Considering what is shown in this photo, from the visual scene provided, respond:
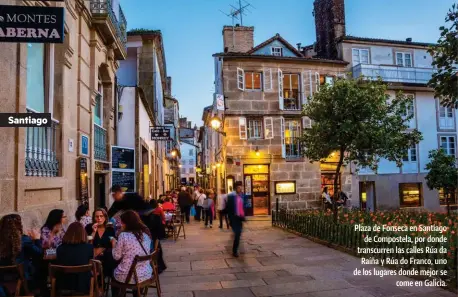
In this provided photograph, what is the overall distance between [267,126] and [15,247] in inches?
718

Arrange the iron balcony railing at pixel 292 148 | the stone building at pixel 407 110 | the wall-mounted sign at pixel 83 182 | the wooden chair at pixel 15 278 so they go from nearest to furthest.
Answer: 1. the wooden chair at pixel 15 278
2. the wall-mounted sign at pixel 83 182
3. the iron balcony railing at pixel 292 148
4. the stone building at pixel 407 110

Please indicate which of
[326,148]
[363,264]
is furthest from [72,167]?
[326,148]

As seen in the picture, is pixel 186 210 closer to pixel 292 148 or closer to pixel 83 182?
pixel 292 148

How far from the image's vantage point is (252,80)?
21953 millimetres

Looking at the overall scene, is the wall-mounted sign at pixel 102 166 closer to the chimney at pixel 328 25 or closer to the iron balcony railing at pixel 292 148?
the iron balcony railing at pixel 292 148

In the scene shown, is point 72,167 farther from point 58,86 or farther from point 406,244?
point 406,244

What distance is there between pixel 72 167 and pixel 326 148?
8715 millimetres

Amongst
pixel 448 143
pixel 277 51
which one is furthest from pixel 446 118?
pixel 277 51

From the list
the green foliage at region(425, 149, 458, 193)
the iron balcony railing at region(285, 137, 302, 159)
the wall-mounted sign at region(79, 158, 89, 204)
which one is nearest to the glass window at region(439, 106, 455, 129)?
the green foliage at region(425, 149, 458, 193)

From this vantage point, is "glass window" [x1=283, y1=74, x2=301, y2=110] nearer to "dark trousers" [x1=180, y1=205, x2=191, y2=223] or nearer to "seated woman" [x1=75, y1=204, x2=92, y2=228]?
"dark trousers" [x1=180, y1=205, x2=191, y2=223]

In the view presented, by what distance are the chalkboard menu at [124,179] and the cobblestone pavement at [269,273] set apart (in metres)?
2.91

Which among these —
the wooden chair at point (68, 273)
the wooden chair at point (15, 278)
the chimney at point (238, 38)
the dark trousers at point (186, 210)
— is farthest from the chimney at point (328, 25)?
the wooden chair at point (15, 278)

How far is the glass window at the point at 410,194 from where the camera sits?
24.6 m

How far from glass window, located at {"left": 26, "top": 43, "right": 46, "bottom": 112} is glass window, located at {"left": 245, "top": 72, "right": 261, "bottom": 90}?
50.2ft
